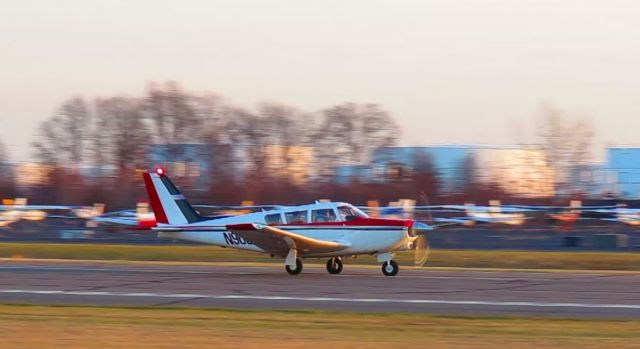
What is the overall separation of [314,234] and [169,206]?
183 inches

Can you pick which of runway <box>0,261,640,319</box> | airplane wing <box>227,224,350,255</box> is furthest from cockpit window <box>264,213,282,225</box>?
runway <box>0,261,640,319</box>

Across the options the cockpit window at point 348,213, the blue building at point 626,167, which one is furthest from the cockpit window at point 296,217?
the blue building at point 626,167

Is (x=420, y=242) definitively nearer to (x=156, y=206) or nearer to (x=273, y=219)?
(x=273, y=219)

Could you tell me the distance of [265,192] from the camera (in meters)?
82.6

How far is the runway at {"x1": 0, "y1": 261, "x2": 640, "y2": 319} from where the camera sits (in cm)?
1948

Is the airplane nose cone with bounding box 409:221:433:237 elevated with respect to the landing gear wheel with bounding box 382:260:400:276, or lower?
elevated

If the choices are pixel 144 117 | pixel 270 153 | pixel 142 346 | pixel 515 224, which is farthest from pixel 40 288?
pixel 144 117

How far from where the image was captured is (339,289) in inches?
904

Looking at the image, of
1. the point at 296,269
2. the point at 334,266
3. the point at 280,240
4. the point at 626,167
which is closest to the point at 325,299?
the point at 280,240

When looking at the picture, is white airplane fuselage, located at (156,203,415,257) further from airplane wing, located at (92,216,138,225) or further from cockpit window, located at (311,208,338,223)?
airplane wing, located at (92,216,138,225)

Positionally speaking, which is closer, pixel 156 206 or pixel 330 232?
pixel 330 232

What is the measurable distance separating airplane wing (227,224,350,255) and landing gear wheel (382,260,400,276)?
1162 millimetres

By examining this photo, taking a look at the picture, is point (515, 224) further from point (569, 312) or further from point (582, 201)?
point (569, 312)

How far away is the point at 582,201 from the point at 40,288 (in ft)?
203
